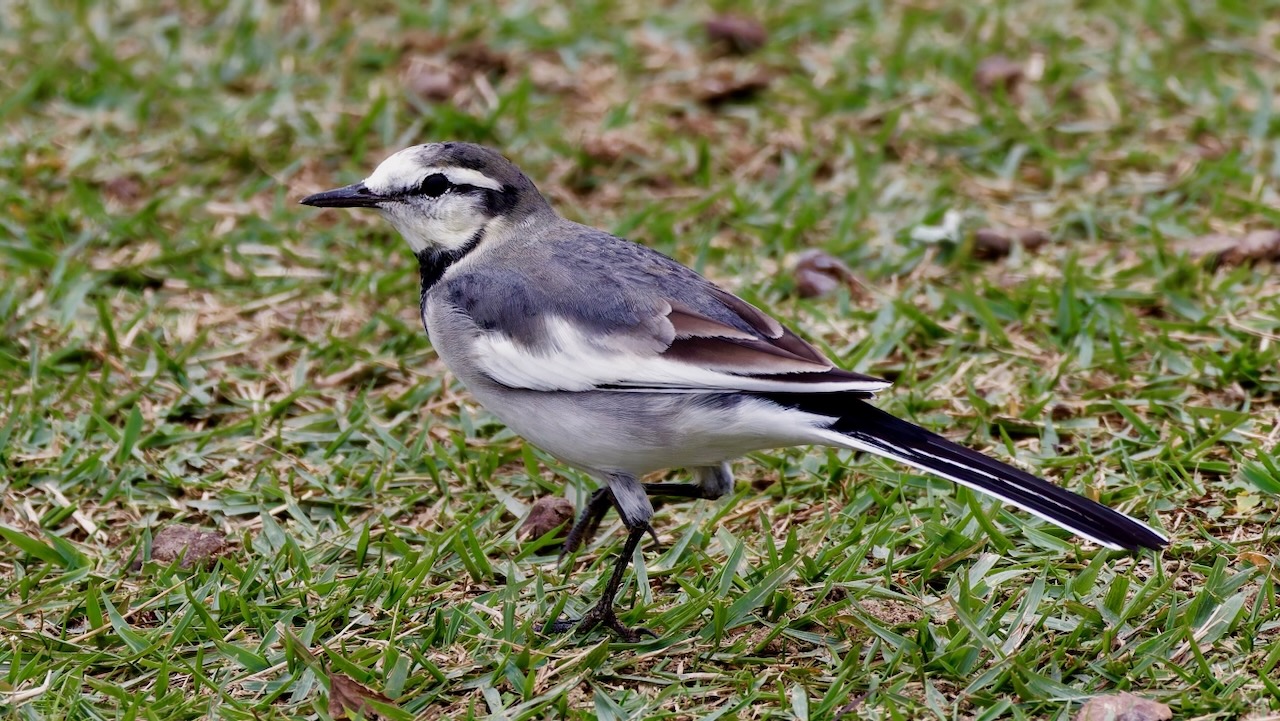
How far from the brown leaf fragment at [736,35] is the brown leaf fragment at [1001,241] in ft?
7.75

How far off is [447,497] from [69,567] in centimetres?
135

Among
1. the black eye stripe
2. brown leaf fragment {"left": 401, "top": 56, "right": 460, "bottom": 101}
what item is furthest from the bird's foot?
brown leaf fragment {"left": 401, "top": 56, "right": 460, "bottom": 101}

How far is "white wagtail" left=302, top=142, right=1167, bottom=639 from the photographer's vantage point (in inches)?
171

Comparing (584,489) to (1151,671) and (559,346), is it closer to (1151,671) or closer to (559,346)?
(559,346)

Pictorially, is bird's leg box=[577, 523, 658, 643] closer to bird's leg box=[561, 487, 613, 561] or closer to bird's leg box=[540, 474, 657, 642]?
bird's leg box=[540, 474, 657, 642]

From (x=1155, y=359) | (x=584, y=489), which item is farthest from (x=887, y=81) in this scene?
(x=584, y=489)

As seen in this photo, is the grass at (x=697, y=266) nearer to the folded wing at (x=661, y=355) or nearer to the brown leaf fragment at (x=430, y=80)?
the brown leaf fragment at (x=430, y=80)

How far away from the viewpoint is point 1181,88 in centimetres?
806

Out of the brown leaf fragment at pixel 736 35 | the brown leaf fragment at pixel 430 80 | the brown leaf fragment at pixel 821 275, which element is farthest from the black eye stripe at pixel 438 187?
the brown leaf fragment at pixel 736 35

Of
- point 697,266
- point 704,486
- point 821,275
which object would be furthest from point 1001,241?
point 704,486

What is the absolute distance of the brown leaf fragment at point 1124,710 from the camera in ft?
12.9

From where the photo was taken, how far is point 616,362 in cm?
464

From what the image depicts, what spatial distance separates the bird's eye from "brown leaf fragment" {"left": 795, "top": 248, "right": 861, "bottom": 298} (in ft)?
6.88

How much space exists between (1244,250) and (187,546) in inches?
186
